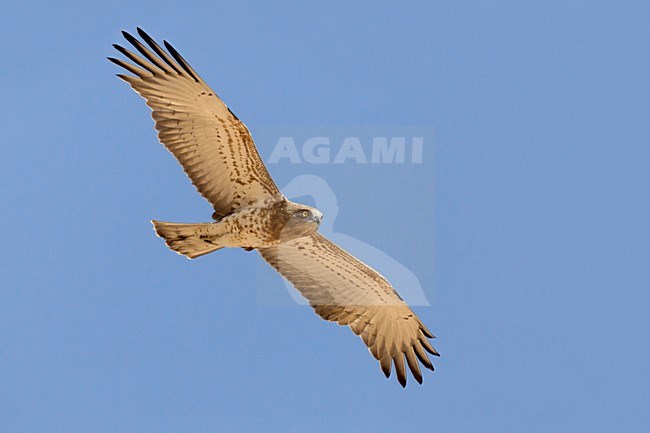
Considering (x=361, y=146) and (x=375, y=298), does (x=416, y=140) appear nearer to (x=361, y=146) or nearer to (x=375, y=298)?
(x=361, y=146)

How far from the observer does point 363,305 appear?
18.7 metres

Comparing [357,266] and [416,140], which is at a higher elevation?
[416,140]

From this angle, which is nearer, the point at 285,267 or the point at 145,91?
→ the point at 145,91

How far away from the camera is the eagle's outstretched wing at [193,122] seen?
16609 millimetres

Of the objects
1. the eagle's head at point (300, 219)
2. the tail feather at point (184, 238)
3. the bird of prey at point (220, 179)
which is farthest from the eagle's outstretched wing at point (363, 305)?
the tail feather at point (184, 238)

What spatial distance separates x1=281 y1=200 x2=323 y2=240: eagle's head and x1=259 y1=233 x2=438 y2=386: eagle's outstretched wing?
1421 millimetres

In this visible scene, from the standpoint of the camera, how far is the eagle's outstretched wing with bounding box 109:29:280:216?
54.5 feet

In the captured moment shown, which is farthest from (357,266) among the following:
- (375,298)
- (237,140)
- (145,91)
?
(145,91)

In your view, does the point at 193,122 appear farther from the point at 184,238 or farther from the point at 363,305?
the point at 363,305

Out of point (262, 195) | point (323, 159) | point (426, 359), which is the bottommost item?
point (426, 359)

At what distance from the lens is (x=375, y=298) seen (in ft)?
61.3

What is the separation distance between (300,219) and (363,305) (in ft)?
7.97

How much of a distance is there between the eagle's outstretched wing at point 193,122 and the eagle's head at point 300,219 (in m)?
0.42

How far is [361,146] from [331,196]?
3.10ft
